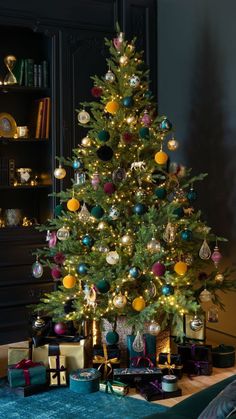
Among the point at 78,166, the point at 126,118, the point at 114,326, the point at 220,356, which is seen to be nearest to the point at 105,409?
the point at 114,326

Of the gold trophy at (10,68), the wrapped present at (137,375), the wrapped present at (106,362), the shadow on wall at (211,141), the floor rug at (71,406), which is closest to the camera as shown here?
the floor rug at (71,406)

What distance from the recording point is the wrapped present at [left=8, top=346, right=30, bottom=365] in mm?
3328

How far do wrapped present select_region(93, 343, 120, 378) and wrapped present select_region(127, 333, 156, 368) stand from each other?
80 mm

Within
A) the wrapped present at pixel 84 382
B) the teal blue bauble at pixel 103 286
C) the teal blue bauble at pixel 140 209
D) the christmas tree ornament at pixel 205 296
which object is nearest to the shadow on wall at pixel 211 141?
the christmas tree ornament at pixel 205 296

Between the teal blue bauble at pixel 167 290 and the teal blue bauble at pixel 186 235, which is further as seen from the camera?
the teal blue bauble at pixel 186 235

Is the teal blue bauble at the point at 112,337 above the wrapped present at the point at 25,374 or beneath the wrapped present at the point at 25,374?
above

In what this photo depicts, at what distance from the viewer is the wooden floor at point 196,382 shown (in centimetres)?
315

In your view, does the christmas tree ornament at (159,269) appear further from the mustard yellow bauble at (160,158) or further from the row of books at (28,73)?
the row of books at (28,73)

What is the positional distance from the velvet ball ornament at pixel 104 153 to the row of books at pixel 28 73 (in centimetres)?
149

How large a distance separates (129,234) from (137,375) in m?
0.80

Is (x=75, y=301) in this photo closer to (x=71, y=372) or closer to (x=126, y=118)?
(x=71, y=372)

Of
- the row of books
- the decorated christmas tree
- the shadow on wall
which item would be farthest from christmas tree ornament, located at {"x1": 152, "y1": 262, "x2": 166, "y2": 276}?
the row of books

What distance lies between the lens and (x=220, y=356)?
361 centimetres

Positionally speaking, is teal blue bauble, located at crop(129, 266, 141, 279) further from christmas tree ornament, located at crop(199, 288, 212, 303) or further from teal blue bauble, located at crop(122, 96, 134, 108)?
teal blue bauble, located at crop(122, 96, 134, 108)
